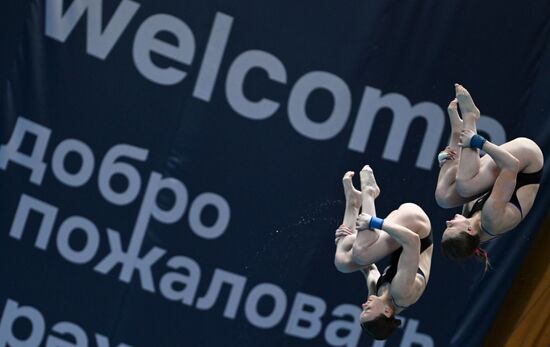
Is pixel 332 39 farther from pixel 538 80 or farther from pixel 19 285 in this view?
pixel 19 285

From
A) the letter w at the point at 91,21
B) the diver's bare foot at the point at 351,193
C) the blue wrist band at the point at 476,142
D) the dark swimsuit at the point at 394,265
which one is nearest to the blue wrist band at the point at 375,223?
the dark swimsuit at the point at 394,265

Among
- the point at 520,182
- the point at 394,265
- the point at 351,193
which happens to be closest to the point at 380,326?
the point at 394,265

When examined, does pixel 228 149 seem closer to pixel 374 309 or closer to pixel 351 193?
pixel 351 193

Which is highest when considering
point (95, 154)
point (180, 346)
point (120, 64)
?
point (120, 64)

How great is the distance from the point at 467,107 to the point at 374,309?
952mm

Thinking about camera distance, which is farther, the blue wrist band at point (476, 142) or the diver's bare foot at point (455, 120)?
the diver's bare foot at point (455, 120)

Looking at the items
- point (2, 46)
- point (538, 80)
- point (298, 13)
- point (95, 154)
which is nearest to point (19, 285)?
point (95, 154)

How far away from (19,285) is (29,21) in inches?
55.3

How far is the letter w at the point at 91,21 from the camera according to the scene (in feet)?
23.9

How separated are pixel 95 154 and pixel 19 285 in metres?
0.82

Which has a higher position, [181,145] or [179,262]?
[181,145]

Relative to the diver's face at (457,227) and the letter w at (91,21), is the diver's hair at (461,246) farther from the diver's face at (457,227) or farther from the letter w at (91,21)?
the letter w at (91,21)

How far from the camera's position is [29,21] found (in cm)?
732

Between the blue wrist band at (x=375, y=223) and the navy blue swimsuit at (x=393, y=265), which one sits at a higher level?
the blue wrist band at (x=375, y=223)
